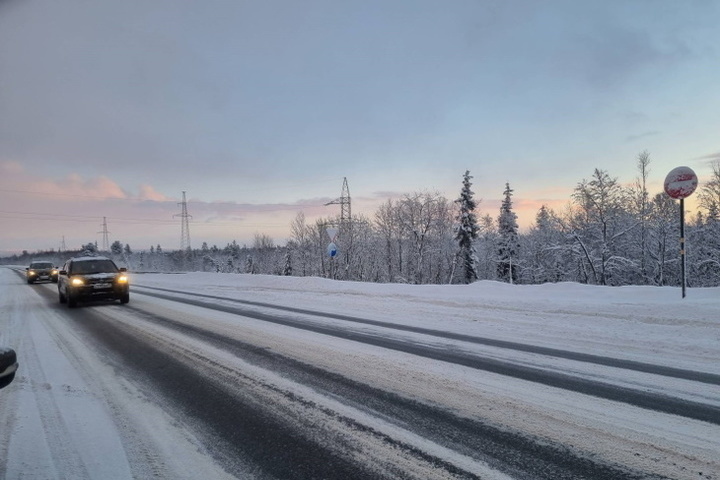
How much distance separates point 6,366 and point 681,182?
13716 millimetres

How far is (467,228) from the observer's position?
164ft

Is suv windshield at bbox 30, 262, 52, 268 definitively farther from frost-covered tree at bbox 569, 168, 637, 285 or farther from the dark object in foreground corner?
frost-covered tree at bbox 569, 168, 637, 285

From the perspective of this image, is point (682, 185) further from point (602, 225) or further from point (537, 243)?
point (537, 243)

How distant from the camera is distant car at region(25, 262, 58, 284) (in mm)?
34750

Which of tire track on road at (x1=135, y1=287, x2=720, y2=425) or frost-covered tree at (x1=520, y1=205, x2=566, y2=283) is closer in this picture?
tire track on road at (x1=135, y1=287, x2=720, y2=425)

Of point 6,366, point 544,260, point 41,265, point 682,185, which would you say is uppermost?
point 682,185

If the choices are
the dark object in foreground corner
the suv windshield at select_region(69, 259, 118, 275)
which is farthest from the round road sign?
the suv windshield at select_region(69, 259, 118, 275)

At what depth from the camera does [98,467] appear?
3.14 metres

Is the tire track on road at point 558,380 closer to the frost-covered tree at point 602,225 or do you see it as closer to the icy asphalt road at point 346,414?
the icy asphalt road at point 346,414

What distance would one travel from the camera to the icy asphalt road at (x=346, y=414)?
3.03 metres

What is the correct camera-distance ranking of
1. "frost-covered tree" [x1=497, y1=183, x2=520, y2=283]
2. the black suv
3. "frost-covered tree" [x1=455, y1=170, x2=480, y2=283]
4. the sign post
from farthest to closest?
"frost-covered tree" [x1=497, y1=183, x2=520, y2=283]
"frost-covered tree" [x1=455, y1=170, x2=480, y2=283]
the black suv
the sign post

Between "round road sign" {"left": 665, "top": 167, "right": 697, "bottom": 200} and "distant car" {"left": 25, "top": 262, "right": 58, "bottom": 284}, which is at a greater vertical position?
"round road sign" {"left": 665, "top": 167, "right": 697, "bottom": 200}

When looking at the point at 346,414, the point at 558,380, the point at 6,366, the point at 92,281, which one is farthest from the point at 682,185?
the point at 92,281

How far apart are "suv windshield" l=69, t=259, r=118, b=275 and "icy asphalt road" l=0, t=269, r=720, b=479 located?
8.90 meters
